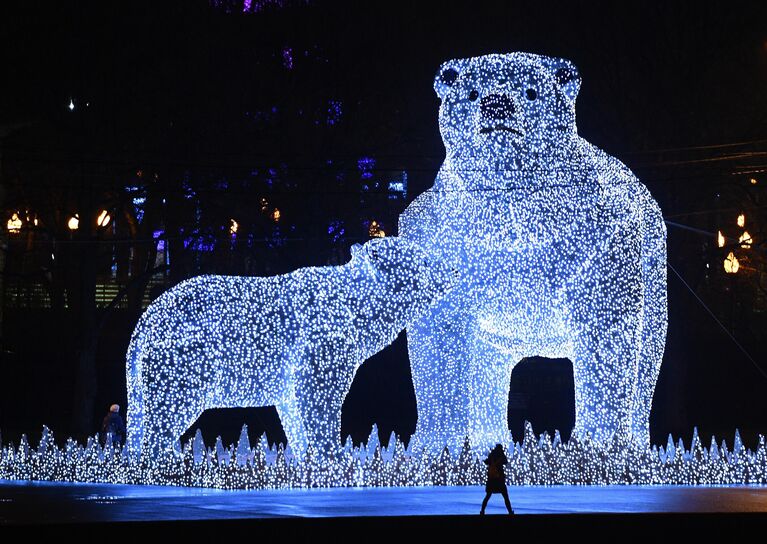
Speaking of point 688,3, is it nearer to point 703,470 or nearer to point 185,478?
point 703,470

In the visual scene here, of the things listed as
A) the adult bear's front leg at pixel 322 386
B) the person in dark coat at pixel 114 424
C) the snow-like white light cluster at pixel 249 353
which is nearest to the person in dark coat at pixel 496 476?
the adult bear's front leg at pixel 322 386

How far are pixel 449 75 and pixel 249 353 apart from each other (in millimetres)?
3734

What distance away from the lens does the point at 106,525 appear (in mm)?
8914

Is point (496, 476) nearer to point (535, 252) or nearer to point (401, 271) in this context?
point (401, 271)

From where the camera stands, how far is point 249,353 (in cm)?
1301

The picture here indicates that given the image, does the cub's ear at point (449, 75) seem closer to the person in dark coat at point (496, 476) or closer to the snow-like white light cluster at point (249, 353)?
the snow-like white light cluster at point (249, 353)

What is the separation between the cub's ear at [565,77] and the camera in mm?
14258

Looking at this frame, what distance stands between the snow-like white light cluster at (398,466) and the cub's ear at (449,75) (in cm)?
370

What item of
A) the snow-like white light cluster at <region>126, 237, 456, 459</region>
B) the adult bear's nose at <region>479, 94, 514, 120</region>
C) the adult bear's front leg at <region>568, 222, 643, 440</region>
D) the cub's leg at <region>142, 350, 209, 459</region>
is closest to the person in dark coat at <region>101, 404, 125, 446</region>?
the snow-like white light cluster at <region>126, 237, 456, 459</region>

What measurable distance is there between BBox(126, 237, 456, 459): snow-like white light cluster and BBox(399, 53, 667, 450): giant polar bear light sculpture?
4.49 ft

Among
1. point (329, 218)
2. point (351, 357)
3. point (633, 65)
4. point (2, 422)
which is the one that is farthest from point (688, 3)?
point (2, 422)

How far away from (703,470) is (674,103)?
7666mm

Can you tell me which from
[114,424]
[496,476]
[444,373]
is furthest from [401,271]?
[114,424]

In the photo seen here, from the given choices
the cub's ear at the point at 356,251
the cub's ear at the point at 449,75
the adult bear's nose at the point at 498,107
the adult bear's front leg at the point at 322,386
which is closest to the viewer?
the adult bear's front leg at the point at 322,386
